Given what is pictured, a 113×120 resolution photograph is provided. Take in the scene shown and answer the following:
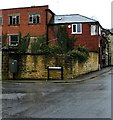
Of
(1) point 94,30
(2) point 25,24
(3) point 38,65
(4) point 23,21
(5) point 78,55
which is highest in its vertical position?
(4) point 23,21

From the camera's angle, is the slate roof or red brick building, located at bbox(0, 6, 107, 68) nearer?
red brick building, located at bbox(0, 6, 107, 68)

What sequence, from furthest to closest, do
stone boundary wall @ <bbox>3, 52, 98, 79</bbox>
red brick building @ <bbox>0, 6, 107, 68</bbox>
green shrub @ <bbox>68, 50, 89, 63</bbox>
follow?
red brick building @ <bbox>0, 6, 107, 68</bbox>, green shrub @ <bbox>68, 50, 89, 63</bbox>, stone boundary wall @ <bbox>3, 52, 98, 79</bbox>

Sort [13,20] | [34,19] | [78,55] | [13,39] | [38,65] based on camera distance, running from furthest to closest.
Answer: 1. [13,20]
2. [13,39]
3. [34,19]
4. [78,55]
5. [38,65]

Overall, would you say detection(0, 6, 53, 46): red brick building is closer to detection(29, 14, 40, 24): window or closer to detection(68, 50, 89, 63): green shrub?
detection(29, 14, 40, 24): window

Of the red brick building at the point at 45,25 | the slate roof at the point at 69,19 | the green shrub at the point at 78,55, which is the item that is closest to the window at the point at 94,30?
the red brick building at the point at 45,25

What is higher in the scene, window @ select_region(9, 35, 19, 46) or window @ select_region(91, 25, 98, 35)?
window @ select_region(91, 25, 98, 35)

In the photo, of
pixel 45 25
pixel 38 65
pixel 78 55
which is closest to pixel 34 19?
pixel 45 25

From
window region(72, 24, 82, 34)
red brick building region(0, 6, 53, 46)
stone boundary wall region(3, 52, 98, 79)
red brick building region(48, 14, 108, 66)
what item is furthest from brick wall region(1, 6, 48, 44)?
stone boundary wall region(3, 52, 98, 79)

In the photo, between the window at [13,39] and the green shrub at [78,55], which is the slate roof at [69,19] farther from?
the green shrub at [78,55]

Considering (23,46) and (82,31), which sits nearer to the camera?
(23,46)

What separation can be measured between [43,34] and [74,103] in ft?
78.4

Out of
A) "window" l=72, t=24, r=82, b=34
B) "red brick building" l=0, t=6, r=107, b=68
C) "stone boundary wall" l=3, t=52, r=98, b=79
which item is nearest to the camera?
"stone boundary wall" l=3, t=52, r=98, b=79

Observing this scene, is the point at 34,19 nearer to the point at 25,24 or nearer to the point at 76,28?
the point at 25,24

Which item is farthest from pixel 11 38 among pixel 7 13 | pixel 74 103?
pixel 74 103
